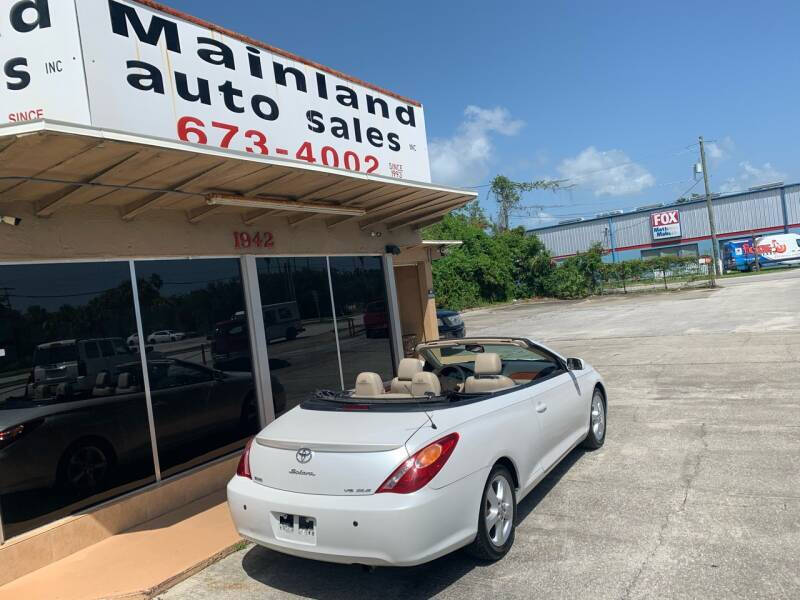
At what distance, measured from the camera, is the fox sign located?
191 feet

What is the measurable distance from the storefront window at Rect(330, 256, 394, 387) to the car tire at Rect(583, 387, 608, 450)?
12.5ft

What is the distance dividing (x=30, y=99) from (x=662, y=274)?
115ft

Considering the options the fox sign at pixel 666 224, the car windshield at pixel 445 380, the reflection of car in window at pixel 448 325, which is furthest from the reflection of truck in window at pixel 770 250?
the car windshield at pixel 445 380

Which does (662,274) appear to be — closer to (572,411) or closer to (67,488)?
(572,411)

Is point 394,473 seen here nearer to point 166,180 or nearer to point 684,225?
point 166,180

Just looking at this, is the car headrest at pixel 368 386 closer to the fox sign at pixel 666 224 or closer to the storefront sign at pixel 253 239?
the storefront sign at pixel 253 239

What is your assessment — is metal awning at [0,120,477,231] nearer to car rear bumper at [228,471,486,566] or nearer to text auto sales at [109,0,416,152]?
text auto sales at [109,0,416,152]

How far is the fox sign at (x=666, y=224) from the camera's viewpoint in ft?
191

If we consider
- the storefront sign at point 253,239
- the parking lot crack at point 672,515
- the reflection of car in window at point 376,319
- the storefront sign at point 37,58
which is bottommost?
the parking lot crack at point 672,515

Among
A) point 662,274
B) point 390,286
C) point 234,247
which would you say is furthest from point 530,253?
point 234,247

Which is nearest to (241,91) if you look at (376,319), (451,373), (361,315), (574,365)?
(361,315)

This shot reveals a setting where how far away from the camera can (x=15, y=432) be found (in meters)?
5.02

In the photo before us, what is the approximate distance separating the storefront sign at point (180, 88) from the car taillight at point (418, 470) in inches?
169

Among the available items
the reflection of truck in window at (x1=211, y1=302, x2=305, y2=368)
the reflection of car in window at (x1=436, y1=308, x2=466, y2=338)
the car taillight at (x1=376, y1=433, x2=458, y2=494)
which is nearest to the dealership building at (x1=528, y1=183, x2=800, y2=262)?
the reflection of car in window at (x1=436, y1=308, x2=466, y2=338)
